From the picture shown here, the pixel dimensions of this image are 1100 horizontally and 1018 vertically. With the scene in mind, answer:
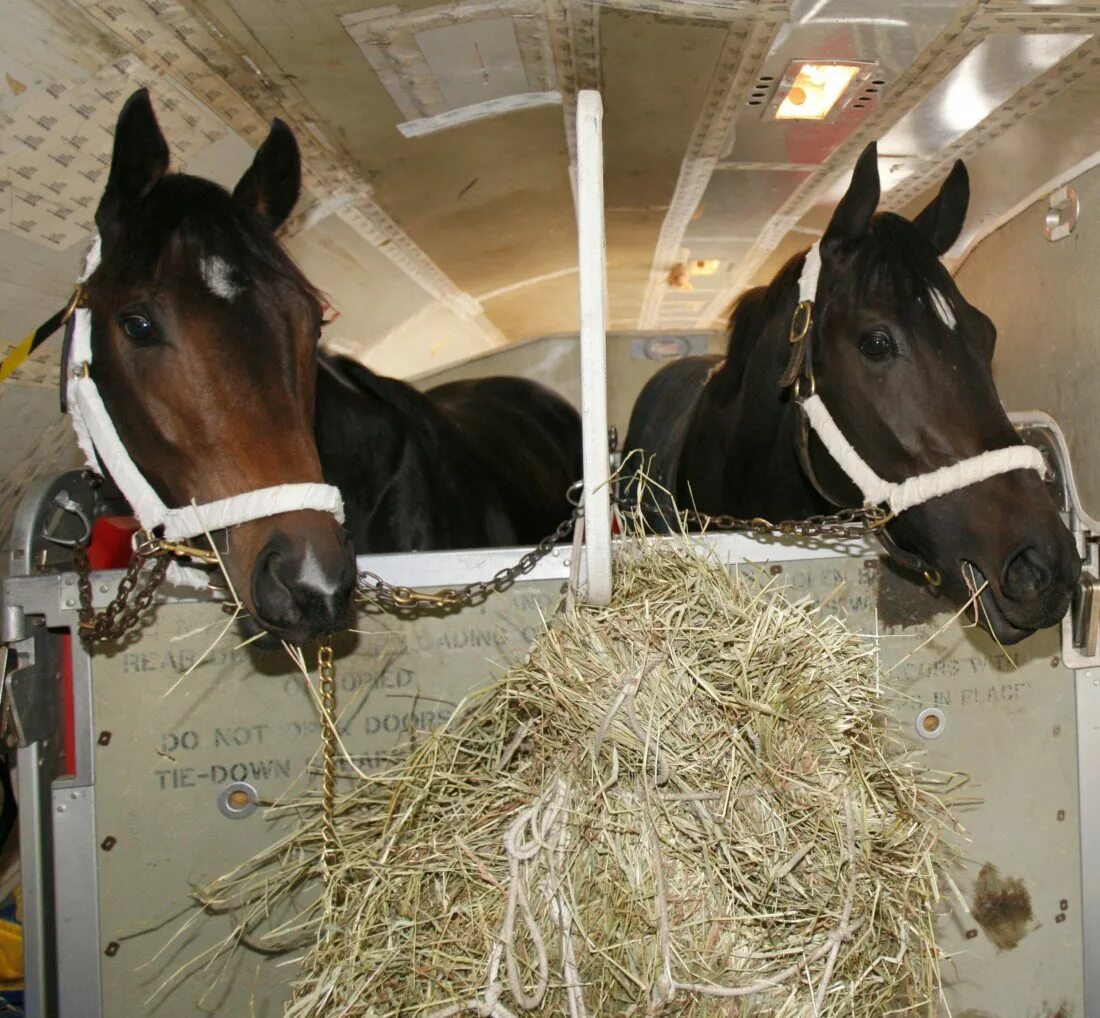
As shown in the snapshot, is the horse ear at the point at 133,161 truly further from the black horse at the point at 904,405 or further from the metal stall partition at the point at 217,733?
the black horse at the point at 904,405

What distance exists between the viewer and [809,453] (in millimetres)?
2021

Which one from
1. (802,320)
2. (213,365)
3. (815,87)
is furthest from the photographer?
(815,87)

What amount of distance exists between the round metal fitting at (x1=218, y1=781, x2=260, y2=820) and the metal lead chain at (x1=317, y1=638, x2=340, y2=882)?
0.15 metres

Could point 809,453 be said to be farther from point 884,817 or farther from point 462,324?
point 462,324

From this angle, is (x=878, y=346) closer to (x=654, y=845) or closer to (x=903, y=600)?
(x=903, y=600)

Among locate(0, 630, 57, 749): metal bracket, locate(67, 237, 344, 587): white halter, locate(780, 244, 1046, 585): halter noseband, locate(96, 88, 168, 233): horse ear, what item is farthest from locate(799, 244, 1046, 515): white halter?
locate(0, 630, 57, 749): metal bracket

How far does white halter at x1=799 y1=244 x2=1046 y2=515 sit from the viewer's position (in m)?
1.70

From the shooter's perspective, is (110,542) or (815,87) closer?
(110,542)

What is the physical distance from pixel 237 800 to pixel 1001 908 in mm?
1641

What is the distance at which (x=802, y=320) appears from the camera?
1988mm

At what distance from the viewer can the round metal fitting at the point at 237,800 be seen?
1680mm

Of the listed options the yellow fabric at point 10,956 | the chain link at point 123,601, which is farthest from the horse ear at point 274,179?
the yellow fabric at point 10,956

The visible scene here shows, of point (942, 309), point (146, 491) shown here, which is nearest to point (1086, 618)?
point (942, 309)

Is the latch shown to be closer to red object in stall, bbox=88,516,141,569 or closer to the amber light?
the amber light
